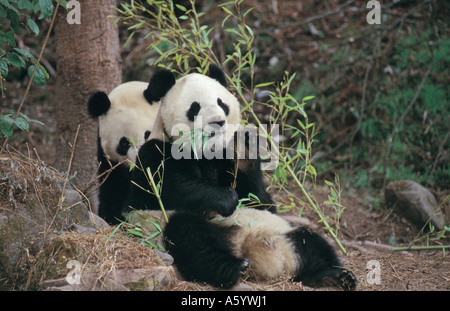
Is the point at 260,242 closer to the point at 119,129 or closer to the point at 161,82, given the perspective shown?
the point at 161,82

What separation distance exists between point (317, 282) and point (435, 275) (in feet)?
2.74

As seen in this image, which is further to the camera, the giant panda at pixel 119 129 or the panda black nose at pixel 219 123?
the giant panda at pixel 119 129

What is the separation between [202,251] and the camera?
2.67 metres

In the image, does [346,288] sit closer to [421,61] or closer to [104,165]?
[104,165]

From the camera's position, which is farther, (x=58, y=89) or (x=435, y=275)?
(x=58, y=89)

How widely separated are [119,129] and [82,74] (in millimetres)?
736

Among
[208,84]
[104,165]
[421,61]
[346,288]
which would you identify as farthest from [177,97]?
[421,61]

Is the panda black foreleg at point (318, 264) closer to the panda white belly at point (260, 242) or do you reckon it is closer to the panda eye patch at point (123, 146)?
the panda white belly at point (260, 242)

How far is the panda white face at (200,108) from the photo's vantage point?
9.24 ft

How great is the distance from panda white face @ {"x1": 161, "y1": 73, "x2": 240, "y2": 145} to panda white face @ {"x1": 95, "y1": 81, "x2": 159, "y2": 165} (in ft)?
2.18

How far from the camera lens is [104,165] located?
12.5 ft

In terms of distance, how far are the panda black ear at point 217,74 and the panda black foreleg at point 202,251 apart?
0.91 metres

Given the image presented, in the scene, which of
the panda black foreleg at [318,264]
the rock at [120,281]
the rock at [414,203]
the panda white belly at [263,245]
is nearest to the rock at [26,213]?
the rock at [120,281]
